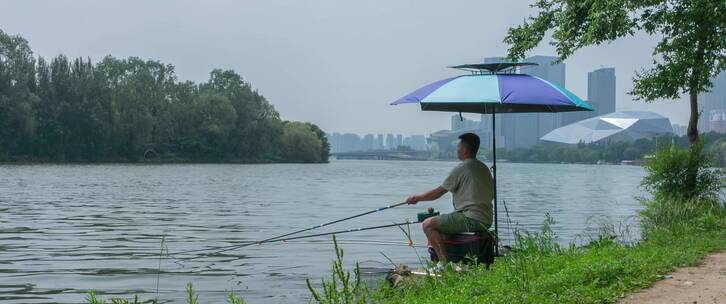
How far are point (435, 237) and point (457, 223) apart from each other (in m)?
0.35

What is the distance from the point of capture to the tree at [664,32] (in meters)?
15.1

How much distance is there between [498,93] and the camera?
10.3m

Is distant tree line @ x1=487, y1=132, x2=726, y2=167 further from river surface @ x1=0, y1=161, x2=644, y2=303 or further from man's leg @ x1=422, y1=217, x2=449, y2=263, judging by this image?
man's leg @ x1=422, y1=217, x2=449, y2=263

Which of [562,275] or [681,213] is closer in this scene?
[562,275]

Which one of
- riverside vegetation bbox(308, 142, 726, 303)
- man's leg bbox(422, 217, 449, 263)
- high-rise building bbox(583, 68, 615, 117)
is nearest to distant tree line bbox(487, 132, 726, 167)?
high-rise building bbox(583, 68, 615, 117)

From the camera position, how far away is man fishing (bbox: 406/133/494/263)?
10078 millimetres

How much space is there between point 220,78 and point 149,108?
20.9m

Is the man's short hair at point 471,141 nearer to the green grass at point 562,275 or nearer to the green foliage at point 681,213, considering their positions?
the green grass at point 562,275

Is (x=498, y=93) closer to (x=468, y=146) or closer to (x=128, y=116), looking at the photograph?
(x=468, y=146)

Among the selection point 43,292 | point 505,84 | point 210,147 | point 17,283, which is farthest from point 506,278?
point 210,147

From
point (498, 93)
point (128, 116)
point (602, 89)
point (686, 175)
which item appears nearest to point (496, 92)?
point (498, 93)

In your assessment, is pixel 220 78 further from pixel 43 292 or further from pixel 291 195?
pixel 43 292

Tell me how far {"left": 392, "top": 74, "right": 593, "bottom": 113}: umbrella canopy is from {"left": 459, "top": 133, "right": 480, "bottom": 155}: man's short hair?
0.42 meters

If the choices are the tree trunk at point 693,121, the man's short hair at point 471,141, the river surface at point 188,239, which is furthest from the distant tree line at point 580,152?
the man's short hair at point 471,141
